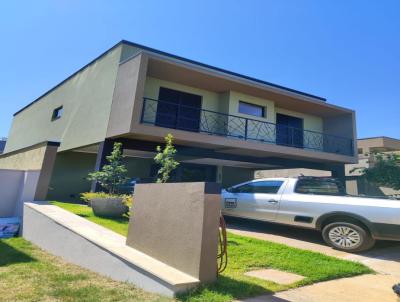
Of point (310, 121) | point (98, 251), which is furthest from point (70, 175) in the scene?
point (310, 121)

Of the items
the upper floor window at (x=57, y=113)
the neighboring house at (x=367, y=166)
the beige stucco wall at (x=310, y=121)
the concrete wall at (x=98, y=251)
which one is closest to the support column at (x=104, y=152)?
the concrete wall at (x=98, y=251)

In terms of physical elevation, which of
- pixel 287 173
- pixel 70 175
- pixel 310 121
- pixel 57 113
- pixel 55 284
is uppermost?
pixel 310 121

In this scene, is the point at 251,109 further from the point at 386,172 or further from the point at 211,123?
the point at 386,172

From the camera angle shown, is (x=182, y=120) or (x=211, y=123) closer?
(x=182, y=120)

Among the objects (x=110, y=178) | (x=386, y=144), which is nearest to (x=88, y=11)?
(x=110, y=178)

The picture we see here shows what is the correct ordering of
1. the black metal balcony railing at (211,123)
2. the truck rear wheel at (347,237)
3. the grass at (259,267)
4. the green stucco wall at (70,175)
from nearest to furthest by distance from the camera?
the grass at (259,267) → the truck rear wheel at (347,237) → the black metal balcony railing at (211,123) → the green stucco wall at (70,175)

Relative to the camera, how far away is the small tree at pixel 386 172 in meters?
13.5

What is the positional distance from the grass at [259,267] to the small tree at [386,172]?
10.5 metres

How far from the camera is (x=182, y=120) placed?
12.7 meters

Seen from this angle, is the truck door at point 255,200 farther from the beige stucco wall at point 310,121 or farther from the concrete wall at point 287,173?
the concrete wall at point 287,173

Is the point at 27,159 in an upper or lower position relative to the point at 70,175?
upper

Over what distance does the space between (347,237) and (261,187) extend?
2.46 meters

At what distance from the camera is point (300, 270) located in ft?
14.8

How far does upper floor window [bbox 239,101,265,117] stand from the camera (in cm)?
1352
